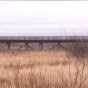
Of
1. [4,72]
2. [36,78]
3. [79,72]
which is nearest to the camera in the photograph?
[79,72]

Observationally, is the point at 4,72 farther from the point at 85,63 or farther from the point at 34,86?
the point at 85,63

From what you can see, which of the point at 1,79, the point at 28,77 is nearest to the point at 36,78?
the point at 28,77

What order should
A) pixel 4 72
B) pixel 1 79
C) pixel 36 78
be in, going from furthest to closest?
1. pixel 4 72
2. pixel 1 79
3. pixel 36 78

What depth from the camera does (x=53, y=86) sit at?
3.14 meters

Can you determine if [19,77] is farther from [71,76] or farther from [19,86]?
[71,76]

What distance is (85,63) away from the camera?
9.59 feet

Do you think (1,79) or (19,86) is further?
(1,79)

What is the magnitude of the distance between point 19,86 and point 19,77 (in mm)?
185

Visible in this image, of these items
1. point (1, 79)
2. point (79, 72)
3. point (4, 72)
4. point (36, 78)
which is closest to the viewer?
point (79, 72)

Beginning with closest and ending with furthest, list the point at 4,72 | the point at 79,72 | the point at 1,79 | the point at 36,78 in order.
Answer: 1. the point at 79,72
2. the point at 36,78
3. the point at 1,79
4. the point at 4,72

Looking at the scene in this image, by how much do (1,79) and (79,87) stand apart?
128cm

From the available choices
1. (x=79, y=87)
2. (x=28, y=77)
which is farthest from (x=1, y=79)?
(x=79, y=87)

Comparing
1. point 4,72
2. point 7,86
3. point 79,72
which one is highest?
point 79,72

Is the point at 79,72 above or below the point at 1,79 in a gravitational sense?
above
